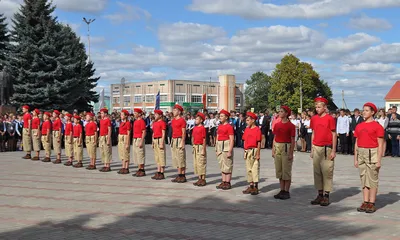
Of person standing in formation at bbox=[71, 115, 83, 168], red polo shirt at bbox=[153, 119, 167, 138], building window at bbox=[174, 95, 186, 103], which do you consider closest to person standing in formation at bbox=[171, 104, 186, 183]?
red polo shirt at bbox=[153, 119, 167, 138]

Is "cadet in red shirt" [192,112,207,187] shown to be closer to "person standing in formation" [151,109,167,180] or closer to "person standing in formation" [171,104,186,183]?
"person standing in formation" [171,104,186,183]

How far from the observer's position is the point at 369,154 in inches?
336

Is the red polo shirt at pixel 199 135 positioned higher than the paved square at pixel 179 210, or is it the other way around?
the red polo shirt at pixel 199 135

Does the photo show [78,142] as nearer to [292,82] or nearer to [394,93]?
[292,82]

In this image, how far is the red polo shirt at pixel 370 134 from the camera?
853 cm

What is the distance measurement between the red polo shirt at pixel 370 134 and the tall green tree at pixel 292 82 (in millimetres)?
64183

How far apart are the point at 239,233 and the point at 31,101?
105 feet

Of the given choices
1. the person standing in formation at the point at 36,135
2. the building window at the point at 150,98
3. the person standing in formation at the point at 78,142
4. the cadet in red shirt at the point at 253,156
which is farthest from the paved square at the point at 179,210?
the building window at the point at 150,98

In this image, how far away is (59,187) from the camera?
1157cm

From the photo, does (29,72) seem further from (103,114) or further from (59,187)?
(59,187)

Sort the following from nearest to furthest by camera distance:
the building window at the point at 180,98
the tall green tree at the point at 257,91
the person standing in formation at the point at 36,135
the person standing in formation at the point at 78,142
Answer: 1. the person standing in formation at the point at 78,142
2. the person standing in formation at the point at 36,135
3. the tall green tree at the point at 257,91
4. the building window at the point at 180,98

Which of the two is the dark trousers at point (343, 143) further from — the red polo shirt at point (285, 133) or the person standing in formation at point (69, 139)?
the red polo shirt at point (285, 133)

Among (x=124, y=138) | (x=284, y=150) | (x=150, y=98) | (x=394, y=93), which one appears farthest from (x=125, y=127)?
(x=150, y=98)

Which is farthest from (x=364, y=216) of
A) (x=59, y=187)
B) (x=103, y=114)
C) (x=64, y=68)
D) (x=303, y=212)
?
(x=64, y=68)
